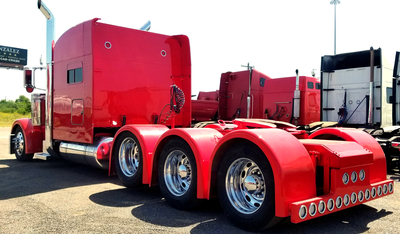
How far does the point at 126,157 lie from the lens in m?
6.27

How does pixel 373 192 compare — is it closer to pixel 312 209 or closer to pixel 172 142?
pixel 312 209

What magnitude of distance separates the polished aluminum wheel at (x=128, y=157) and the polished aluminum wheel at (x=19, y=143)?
16.7 ft

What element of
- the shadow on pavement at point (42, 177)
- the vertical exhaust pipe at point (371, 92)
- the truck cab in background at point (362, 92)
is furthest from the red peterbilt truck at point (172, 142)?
the truck cab in background at point (362, 92)

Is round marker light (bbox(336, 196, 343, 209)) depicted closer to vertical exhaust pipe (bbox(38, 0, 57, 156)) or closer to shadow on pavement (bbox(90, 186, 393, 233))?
shadow on pavement (bbox(90, 186, 393, 233))

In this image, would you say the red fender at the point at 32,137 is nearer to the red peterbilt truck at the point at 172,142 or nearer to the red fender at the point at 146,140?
the red peterbilt truck at the point at 172,142

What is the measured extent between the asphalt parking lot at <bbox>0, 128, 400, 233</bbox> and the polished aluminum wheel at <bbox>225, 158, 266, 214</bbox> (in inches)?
11.2

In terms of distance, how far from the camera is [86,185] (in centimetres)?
651

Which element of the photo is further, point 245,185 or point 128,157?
point 128,157

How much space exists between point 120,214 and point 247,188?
1.75 meters

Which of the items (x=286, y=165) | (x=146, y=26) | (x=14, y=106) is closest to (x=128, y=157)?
(x=286, y=165)

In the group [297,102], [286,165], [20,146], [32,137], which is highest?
[297,102]

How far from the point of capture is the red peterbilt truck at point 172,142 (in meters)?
3.64

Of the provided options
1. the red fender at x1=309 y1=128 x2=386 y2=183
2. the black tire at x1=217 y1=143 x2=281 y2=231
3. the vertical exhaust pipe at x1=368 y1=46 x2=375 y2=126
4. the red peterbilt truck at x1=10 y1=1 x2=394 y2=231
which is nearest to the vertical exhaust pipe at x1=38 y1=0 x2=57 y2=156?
the red peterbilt truck at x1=10 y1=1 x2=394 y2=231

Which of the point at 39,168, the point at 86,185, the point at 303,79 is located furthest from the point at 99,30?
the point at 303,79
